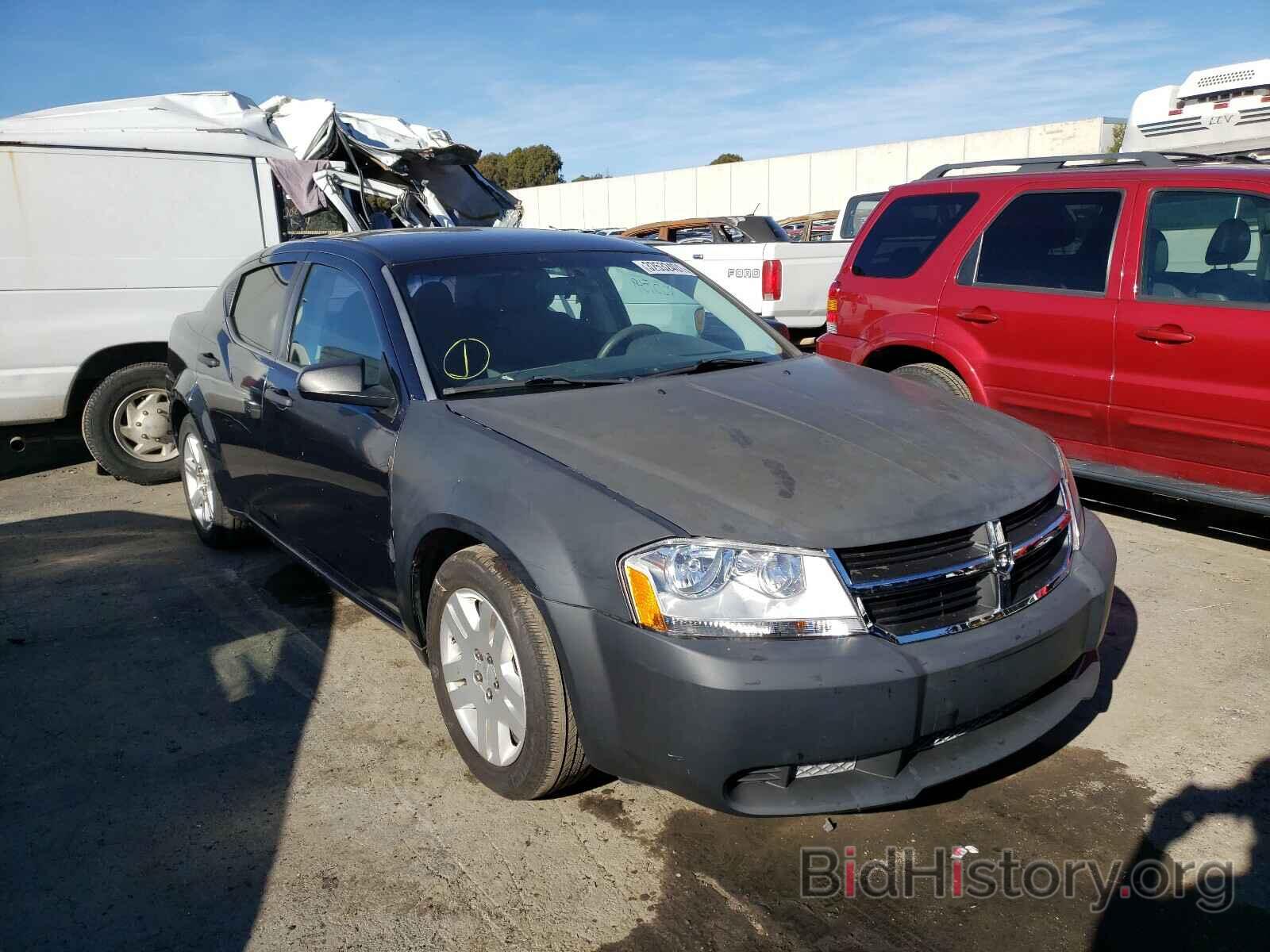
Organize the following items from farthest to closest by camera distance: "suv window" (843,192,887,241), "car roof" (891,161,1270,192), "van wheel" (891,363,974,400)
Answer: "suv window" (843,192,887,241) < "van wheel" (891,363,974,400) < "car roof" (891,161,1270,192)

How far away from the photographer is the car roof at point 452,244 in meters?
3.79

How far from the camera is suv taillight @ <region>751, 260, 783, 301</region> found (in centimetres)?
909

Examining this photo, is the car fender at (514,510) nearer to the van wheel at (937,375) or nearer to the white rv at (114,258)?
the van wheel at (937,375)

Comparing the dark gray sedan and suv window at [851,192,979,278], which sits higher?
suv window at [851,192,979,278]

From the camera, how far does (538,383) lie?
11.0ft

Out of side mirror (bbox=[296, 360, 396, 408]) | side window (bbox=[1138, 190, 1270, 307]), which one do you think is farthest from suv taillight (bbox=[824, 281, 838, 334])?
side mirror (bbox=[296, 360, 396, 408])

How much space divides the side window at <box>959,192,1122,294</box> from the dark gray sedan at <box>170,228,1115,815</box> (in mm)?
2105

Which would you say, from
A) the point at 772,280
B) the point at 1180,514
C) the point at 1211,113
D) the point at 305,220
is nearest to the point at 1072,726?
the point at 1180,514

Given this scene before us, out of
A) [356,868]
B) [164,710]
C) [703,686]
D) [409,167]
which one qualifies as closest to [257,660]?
[164,710]

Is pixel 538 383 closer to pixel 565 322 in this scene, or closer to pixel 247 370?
pixel 565 322

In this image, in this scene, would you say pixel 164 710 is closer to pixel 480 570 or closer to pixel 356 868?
pixel 356 868

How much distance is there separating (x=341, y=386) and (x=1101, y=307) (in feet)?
12.7

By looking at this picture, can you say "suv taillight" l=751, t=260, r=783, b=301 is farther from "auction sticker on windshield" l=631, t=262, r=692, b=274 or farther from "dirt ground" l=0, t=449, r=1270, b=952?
"dirt ground" l=0, t=449, r=1270, b=952

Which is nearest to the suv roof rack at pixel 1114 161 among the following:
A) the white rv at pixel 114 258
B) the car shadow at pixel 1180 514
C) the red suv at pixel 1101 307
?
the red suv at pixel 1101 307
